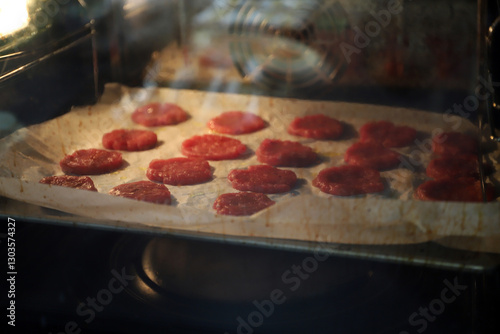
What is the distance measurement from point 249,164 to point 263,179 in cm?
22

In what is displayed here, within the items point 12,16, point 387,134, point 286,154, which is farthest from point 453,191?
point 12,16

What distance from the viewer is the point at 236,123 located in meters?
2.60

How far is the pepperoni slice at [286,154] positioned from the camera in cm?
229

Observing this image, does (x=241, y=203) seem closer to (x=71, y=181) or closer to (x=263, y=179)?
(x=263, y=179)

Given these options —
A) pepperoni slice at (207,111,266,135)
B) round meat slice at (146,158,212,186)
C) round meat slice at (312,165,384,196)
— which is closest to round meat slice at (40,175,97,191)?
round meat slice at (146,158,212,186)

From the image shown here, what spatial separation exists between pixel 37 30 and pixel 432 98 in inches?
71.9

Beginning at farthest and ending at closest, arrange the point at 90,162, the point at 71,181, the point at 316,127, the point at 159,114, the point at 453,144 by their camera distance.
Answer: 1. the point at 159,114
2. the point at 316,127
3. the point at 453,144
4. the point at 90,162
5. the point at 71,181

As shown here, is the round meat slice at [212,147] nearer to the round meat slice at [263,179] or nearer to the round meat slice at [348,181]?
the round meat slice at [263,179]

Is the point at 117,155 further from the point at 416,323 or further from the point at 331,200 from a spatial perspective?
the point at 416,323

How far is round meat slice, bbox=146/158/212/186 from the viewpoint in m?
2.17

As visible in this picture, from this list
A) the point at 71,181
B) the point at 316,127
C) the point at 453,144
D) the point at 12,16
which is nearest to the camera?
the point at 12,16

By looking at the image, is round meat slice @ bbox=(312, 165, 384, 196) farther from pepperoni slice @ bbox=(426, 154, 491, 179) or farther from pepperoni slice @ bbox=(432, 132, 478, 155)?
pepperoni slice @ bbox=(432, 132, 478, 155)

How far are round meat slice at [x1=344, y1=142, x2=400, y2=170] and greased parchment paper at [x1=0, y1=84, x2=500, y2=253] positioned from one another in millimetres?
39

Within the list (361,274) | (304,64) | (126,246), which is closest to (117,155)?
(126,246)
